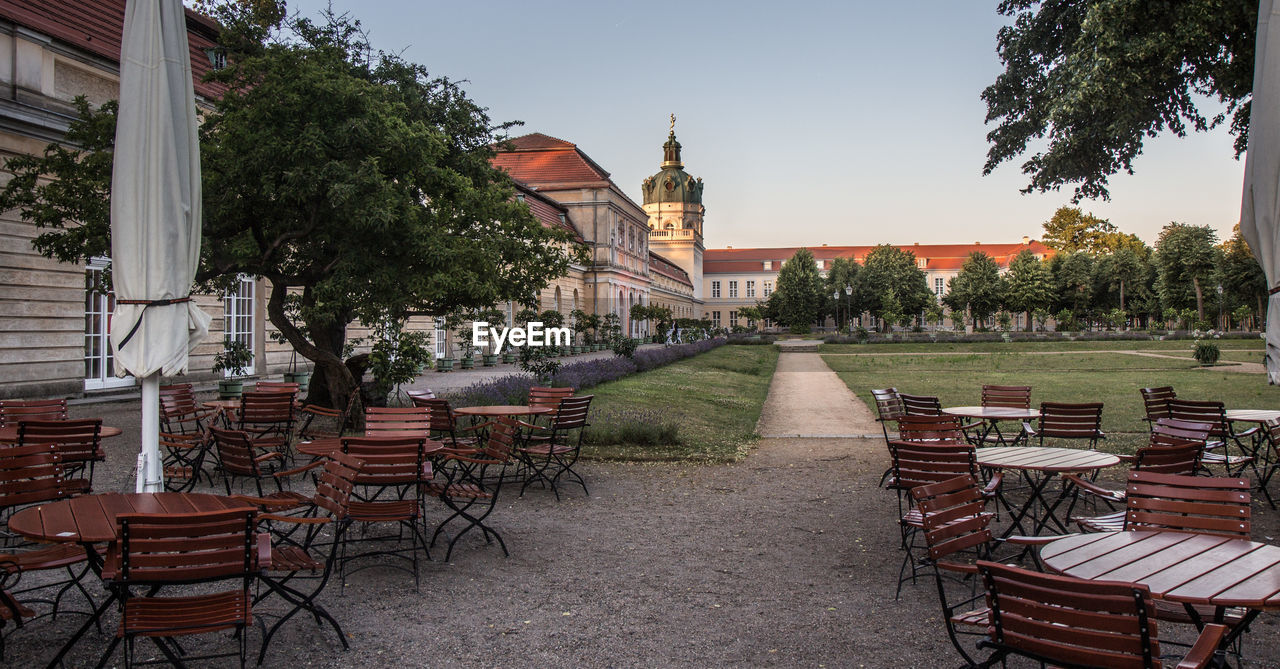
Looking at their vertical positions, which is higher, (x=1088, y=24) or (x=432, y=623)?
(x=1088, y=24)

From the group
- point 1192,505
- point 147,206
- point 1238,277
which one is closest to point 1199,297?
point 1238,277

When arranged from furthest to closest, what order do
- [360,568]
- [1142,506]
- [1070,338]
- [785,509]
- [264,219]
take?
[1070,338]
[264,219]
[785,509]
[360,568]
[1142,506]

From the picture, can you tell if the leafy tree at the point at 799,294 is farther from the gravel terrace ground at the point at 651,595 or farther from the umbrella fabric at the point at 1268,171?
the umbrella fabric at the point at 1268,171

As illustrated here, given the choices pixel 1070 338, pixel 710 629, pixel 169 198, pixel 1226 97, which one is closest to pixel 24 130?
pixel 169 198

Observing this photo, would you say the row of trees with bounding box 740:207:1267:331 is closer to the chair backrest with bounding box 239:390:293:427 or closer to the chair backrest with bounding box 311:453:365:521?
the chair backrest with bounding box 239:390:293:427

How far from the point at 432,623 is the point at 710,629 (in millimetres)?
1500

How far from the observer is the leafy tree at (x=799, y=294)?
74562 mm

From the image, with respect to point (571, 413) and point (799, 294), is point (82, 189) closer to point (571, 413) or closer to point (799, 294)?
point (571, 413)

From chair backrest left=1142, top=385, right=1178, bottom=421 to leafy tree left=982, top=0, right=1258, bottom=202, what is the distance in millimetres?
3331

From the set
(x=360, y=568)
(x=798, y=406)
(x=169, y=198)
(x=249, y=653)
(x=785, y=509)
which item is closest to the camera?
(x=249, y=653)

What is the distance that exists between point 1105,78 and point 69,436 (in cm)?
1132

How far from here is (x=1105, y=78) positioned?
386 inches

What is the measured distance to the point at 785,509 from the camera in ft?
23.9

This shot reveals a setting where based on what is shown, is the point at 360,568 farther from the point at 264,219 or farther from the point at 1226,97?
the point at 1226,97
